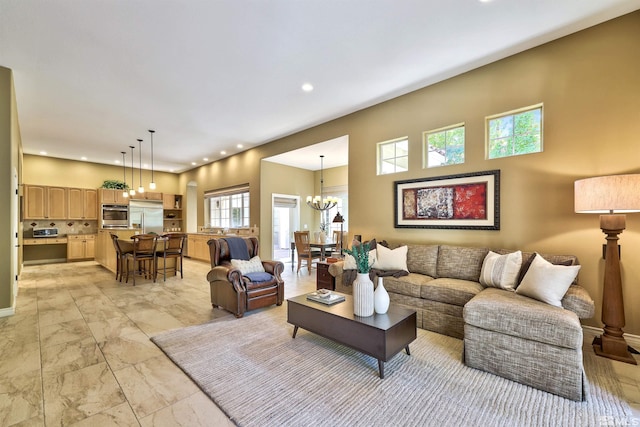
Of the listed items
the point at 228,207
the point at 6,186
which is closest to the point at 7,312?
the point at 6,186

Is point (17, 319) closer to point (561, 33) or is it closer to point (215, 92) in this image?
point (215, 92)

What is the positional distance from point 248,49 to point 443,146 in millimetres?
2943

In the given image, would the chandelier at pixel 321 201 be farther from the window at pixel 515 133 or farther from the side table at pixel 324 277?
the window at pixel 515 133

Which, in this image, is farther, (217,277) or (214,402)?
(217,277)

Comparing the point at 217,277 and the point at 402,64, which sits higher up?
the point at 402,64

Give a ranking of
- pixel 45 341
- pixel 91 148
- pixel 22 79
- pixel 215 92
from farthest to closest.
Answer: pixel 91 148, pixel 215 92, pixel 22 79, pixel 45 341

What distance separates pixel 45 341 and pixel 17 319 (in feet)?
3.82

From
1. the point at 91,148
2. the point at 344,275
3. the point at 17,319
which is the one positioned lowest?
the point at 17,319

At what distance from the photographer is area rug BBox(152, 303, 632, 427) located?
177 centimetres

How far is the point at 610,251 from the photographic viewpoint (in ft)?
8.38

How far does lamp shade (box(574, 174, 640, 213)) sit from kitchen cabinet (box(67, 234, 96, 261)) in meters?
11.3

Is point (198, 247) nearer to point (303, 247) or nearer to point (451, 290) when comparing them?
point (303, 247)

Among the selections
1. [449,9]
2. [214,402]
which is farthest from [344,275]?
[449,9]

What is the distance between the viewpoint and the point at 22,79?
377cm
